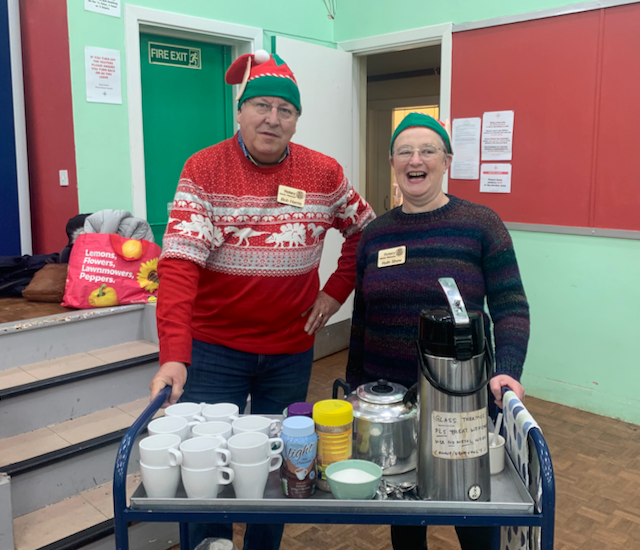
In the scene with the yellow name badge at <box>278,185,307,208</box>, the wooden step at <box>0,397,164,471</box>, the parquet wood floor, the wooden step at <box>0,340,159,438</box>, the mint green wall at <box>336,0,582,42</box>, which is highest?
the mint green wall at <box>336,0,582,42</box>

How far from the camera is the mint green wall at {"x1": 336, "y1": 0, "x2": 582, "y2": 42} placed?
3.28 meters

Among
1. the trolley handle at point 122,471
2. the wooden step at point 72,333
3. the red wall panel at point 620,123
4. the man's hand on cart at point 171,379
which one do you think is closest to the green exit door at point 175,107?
the wooden step at point 72,333

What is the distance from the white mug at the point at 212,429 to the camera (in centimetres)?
106

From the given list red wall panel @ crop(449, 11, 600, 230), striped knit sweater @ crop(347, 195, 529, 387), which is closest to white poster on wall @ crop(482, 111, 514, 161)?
red wall panel @ crop(449, 11, 600, 230)

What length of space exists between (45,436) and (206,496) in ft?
4.69

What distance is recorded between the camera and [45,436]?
2131mm

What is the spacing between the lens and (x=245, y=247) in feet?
4.90

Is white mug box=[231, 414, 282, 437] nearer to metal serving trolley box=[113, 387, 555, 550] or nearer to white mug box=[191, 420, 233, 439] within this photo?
white mug box=[191, 420, 233, 439]

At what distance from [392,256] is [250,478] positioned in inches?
27.2

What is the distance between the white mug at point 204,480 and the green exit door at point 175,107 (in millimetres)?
2670

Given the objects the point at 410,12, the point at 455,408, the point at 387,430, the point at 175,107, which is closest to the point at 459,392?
the point at 455,408

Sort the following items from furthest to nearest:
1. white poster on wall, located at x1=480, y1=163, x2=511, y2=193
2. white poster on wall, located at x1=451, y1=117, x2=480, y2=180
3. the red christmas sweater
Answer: white poster on wall, located at x1=451, y1=117, x2=480, y2=180, white poster on wall, located at x1=480, y1=163, x2=511, y2=193, the red christmas sweater

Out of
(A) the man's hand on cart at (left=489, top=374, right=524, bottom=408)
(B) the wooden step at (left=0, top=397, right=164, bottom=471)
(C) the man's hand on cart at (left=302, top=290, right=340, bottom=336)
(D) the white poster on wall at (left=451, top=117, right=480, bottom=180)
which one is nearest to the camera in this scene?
(A) the man's hand on cart at (left=489, top=374, right=524, bottom=408)

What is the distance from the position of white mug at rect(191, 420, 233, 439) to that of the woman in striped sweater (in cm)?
54
